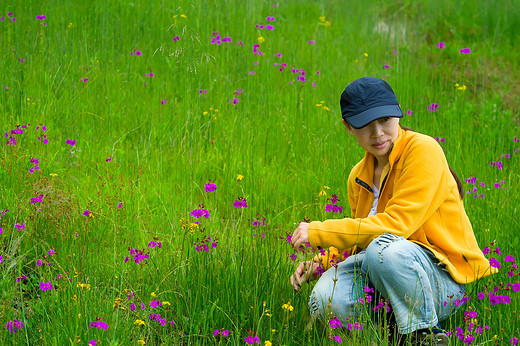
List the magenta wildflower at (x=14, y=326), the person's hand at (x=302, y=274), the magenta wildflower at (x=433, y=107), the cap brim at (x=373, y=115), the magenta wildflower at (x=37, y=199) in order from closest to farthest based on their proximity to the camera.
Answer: the magenta wildflower at (x=14, y=326) → the cap brim at (x=373, y=115) → the person's hand at (x=302, y=274) → the magenta wildflower at (x=37, y=199) → the magenta wildflower at (x=433, y=107)

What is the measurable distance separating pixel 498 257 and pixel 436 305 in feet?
Result: 2.37

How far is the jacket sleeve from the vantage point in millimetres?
2459

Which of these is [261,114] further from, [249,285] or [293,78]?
[249,285]

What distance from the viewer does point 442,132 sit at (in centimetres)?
460

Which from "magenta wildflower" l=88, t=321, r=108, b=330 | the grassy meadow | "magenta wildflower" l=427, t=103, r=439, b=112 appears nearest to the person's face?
the grassy meadow

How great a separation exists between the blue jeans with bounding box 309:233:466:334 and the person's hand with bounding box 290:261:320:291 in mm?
105

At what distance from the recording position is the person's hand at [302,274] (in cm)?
267

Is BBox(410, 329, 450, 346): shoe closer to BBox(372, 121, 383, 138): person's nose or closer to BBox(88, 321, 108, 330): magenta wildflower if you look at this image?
BBox(372, 121, 383, 138): person's nose

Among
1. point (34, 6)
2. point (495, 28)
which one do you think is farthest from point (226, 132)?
point (495, 28)

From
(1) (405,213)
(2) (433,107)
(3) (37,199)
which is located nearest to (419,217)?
(1) (405,213)

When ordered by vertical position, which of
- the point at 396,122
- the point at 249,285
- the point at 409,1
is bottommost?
the point at 249,285

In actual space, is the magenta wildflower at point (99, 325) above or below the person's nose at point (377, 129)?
below

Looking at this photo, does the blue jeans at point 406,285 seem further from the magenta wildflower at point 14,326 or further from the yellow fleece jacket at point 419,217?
the magenta wildflower at point 14,326

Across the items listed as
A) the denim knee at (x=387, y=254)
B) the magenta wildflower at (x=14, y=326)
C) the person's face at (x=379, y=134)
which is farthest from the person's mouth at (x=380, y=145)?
the magenta wildflower at (x=14, y=326)
